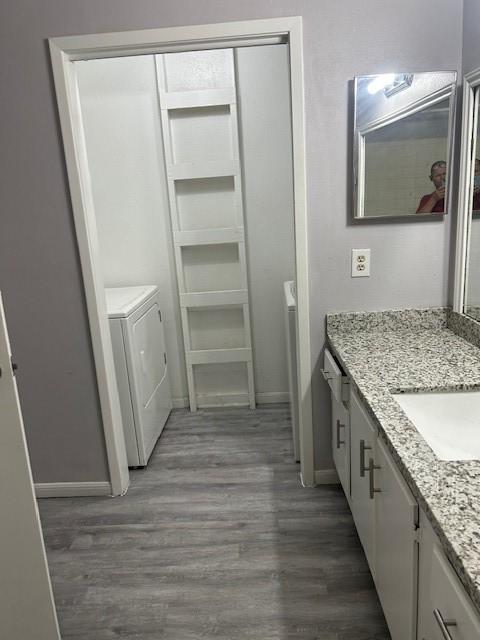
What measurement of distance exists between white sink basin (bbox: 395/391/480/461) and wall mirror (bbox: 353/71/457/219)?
34.4 inches

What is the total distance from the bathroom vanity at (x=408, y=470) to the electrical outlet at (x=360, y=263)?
0.60ft

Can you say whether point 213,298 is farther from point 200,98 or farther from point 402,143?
point 402,143

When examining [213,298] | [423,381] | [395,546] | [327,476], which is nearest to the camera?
[395,546]

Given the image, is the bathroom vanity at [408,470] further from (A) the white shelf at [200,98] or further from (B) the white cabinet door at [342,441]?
(A) the white shelf at [200,98]

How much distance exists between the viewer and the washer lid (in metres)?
2.52

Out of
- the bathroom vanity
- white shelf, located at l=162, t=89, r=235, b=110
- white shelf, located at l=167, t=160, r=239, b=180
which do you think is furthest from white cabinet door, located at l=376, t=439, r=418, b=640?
white shelf, located at l=162, t=89, r=235, b=110

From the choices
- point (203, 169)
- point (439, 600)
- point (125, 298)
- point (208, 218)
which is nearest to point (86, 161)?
point (125, 298)

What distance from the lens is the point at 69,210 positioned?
6.99ft

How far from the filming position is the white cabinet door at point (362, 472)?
4.98 ft

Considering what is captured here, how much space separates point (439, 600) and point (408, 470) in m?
0.25

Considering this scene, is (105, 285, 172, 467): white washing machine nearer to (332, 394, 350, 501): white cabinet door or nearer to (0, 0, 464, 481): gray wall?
(0, 0, 464, 481): gray wall

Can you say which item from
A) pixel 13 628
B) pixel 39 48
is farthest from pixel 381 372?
pixel 39 48

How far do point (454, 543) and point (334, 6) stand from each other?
6.27ft

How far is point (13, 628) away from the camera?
1.48 metres
